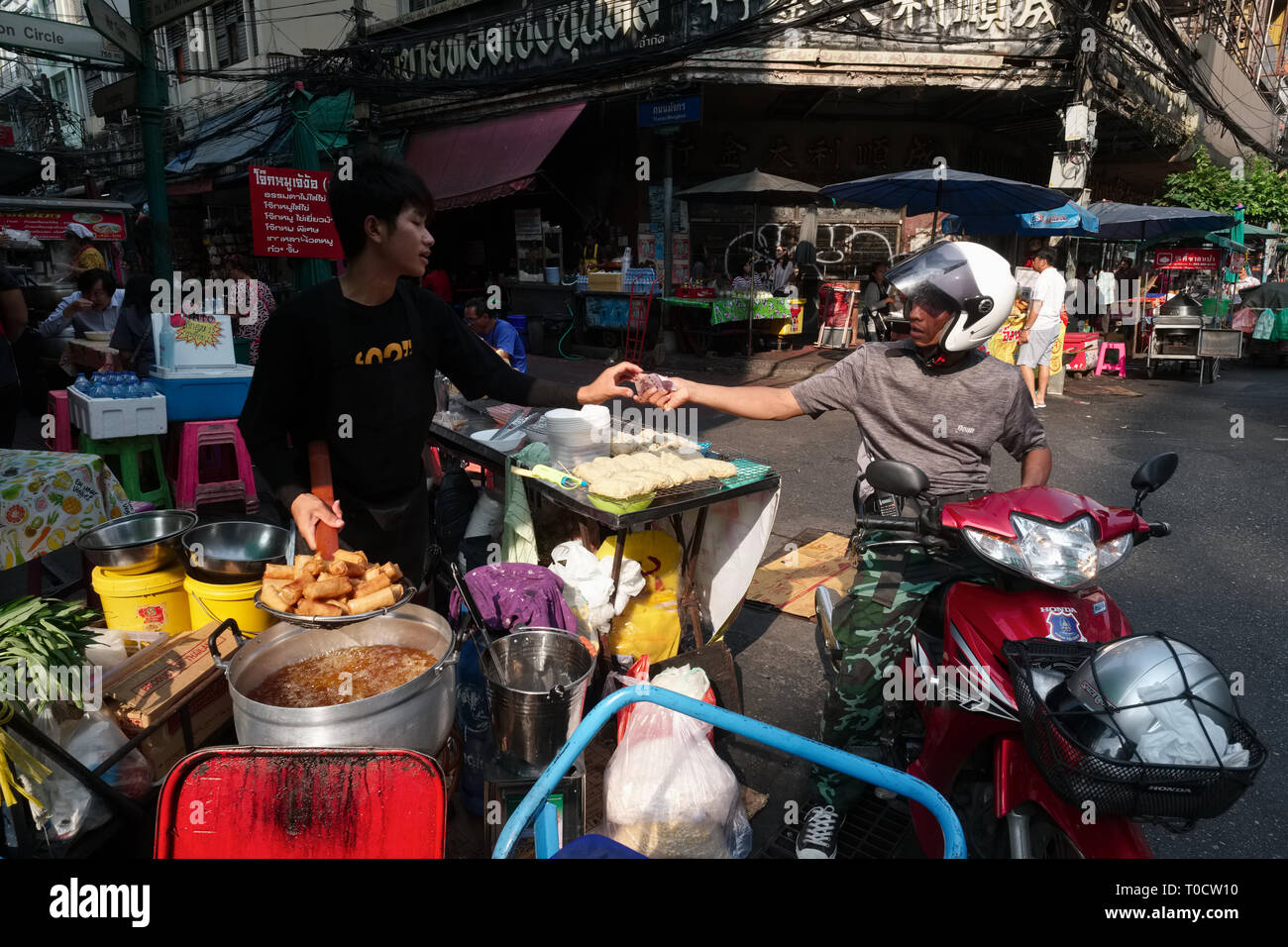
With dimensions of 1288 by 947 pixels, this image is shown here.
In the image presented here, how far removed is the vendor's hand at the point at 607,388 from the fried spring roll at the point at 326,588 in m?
1.14

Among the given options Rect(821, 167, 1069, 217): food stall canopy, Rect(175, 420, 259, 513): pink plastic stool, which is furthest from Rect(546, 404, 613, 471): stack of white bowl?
Rect(821, 167, 1069, 217): food stall canopy

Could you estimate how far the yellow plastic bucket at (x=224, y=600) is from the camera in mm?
3143

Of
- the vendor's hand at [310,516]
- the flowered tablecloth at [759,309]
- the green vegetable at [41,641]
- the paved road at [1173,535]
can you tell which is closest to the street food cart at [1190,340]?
the paved road at [1173,535]

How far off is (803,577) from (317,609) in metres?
3.52

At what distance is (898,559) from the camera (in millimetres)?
2639

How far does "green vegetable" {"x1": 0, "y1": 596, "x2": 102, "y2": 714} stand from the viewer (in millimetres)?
1899

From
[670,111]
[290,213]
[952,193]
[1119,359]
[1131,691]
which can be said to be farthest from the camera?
[1119,359]

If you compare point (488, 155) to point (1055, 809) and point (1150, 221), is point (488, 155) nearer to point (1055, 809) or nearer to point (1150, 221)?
point (1150, 221)

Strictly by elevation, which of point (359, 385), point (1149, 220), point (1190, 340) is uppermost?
point (1149, 220)

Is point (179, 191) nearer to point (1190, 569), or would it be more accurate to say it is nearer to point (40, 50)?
point (40, 50)

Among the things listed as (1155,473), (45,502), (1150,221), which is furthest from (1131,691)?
(1150,221)

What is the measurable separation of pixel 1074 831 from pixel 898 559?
1.01 meters

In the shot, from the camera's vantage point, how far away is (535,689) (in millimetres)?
2998
